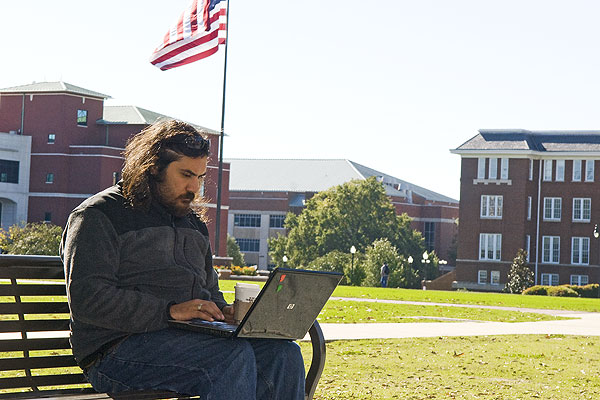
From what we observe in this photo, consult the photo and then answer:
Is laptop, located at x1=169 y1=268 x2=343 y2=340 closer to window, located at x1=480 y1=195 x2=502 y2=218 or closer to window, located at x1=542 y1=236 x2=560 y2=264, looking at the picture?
window, located at x1=480 y1=195 x2=502 y2=218

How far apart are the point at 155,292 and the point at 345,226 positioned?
8222 centimetres

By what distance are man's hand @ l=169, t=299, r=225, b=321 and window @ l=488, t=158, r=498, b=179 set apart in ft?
242

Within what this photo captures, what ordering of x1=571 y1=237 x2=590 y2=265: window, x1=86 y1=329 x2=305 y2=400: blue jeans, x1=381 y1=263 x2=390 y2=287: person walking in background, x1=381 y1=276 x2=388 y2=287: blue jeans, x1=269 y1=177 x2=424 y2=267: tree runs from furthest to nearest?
x1=269 y1=177 x2=424 y2=267: tree, x1=571 y1=237 x2=590 y2=265: window, x1=381 y1=276 x2=388 y2=287: blue jeans, x1=381 y1=263 x2=390 y2=287: person walking in background, x1=86 y1=329 x2=305 y2=400: blue jeans

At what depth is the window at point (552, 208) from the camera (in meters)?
77.3

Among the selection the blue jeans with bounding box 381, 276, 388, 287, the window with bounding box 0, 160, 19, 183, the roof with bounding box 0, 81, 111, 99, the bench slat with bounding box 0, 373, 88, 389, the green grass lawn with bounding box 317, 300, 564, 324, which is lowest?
the blue jeans with bounding box 381, 276, 388, 287

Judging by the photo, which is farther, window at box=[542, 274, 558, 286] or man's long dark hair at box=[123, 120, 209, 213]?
window at box=[542, 274, 558, 286]

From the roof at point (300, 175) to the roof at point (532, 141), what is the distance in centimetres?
3513

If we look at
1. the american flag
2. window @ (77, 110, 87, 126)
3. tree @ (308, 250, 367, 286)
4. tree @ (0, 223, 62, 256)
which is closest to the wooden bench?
the american flag

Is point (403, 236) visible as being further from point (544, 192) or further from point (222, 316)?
point (222, 316)

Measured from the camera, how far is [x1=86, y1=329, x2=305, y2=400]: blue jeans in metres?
3.97

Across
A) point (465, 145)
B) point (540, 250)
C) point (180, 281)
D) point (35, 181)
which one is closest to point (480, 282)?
point (540, 250)

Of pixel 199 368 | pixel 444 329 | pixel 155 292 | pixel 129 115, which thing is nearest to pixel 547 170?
pixel 129 115

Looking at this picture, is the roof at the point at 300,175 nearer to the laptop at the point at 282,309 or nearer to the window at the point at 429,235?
the window at the point at 429,235

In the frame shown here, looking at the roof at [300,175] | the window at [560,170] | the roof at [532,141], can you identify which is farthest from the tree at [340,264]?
the roof at [300,175]
